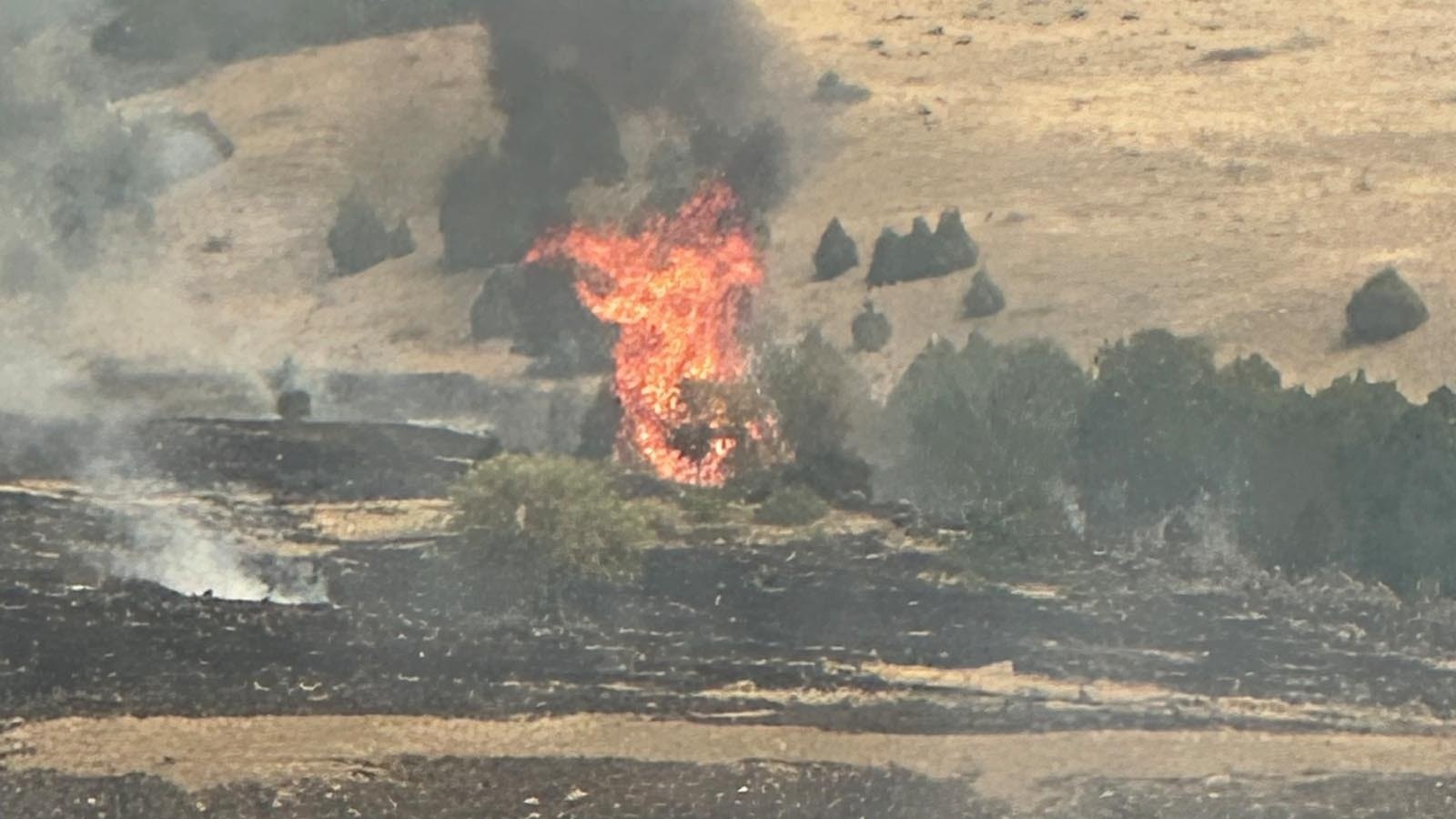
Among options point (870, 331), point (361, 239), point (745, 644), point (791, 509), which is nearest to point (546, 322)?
point (870, 331)

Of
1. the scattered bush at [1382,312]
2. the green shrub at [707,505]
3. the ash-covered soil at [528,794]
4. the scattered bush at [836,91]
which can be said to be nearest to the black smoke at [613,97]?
the scattered bush at [836,91]

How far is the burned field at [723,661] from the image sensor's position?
20.5 m

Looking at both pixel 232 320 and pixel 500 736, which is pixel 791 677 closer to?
pixel 500 736

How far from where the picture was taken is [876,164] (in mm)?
55438

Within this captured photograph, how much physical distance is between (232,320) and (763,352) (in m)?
16.7

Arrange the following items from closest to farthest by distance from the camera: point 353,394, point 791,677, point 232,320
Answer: point 791,677 → point 353,394 → point 232,320

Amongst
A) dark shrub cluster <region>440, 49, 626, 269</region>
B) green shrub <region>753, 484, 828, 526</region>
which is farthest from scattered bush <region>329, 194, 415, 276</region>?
green shrub <region>753, 484, 828, 526</region>

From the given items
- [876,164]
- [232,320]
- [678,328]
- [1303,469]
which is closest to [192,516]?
[678,328]

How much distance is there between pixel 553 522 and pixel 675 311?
39.1 feet

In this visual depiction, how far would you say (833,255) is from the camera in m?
50.8

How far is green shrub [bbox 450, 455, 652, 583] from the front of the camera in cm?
2708

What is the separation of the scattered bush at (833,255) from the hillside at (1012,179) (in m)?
0.39

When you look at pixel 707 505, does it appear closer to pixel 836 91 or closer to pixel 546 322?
pixel 546 322

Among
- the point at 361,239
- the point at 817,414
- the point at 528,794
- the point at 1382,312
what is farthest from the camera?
the point at 361,239
